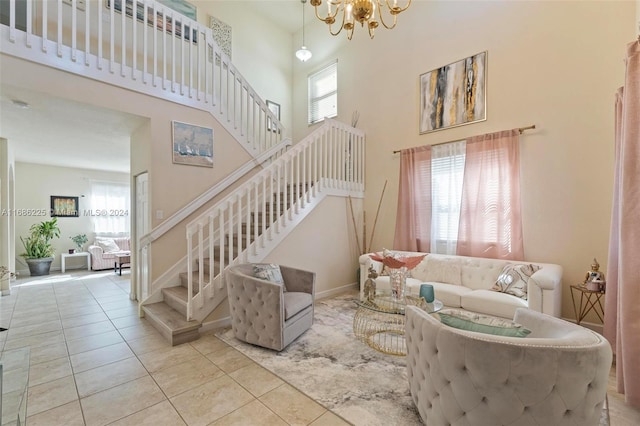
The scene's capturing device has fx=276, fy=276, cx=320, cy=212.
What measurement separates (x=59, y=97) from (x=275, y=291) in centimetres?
341

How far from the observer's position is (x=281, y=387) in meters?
2.21

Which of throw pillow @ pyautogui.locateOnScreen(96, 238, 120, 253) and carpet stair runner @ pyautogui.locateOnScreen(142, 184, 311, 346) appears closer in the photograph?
carpet stair runner @ pyautogui.locateOnScreen(142, 184, 311, 346)

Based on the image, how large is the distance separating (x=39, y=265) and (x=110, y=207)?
2345 mm

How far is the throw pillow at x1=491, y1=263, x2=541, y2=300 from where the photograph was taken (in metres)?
3.19

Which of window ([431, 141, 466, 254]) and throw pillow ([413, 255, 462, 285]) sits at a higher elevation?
window ([431, 141, 466, 254])

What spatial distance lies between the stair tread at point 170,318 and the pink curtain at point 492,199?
148 inches

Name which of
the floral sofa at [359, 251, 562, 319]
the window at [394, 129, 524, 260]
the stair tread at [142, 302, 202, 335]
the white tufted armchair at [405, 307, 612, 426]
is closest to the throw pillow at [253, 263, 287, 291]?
the stair tread at [142, 302, 202, 335]

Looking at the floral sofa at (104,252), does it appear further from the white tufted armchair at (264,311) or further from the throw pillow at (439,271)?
the throw pillow at (439,271)

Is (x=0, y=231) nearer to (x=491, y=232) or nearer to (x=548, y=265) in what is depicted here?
(x=491, y=232)

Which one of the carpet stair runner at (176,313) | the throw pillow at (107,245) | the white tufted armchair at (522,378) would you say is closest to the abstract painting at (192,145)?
the carpet stair runner at (176,313)

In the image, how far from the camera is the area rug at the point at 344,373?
192 cm

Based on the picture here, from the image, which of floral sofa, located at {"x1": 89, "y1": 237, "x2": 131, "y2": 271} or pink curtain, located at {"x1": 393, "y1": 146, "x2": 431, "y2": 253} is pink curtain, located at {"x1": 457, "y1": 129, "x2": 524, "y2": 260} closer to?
pink curtain, located at {"x1": 393, "y1": 146, "x2": 431, "y2": 253}

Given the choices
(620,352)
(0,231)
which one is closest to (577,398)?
(620,352)

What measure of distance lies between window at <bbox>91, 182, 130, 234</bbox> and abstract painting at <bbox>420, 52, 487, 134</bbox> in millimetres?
8852
